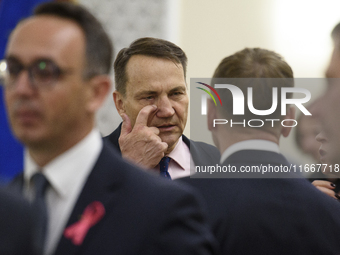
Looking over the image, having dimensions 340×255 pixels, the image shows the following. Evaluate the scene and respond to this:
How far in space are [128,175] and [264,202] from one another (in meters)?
0.44

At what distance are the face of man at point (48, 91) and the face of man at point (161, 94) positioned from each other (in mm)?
1142

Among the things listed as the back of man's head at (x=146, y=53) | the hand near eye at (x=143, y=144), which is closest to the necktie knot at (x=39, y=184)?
the hand near eye at (x=143, y=144)

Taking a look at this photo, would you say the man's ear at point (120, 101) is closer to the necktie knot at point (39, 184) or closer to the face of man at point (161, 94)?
the face of man at point (161, 94)

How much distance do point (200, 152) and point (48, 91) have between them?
1457 mm

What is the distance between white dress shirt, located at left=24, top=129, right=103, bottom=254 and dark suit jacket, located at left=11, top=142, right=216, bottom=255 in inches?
1.0

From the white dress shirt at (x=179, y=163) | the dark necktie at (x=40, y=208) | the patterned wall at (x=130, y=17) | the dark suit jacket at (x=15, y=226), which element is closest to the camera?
the dark suit jacket at (x=15, y=226)

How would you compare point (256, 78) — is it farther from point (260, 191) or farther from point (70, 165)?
point (70, 165)

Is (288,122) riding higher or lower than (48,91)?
lower

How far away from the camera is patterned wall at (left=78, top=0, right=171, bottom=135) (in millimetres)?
5008

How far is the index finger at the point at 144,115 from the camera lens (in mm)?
2254

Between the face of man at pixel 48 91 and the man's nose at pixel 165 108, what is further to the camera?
the man's nose at pixel 165 108

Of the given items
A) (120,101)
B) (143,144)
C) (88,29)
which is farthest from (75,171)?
(120,101)

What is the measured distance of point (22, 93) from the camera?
105cm

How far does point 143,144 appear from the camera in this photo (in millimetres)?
2225
